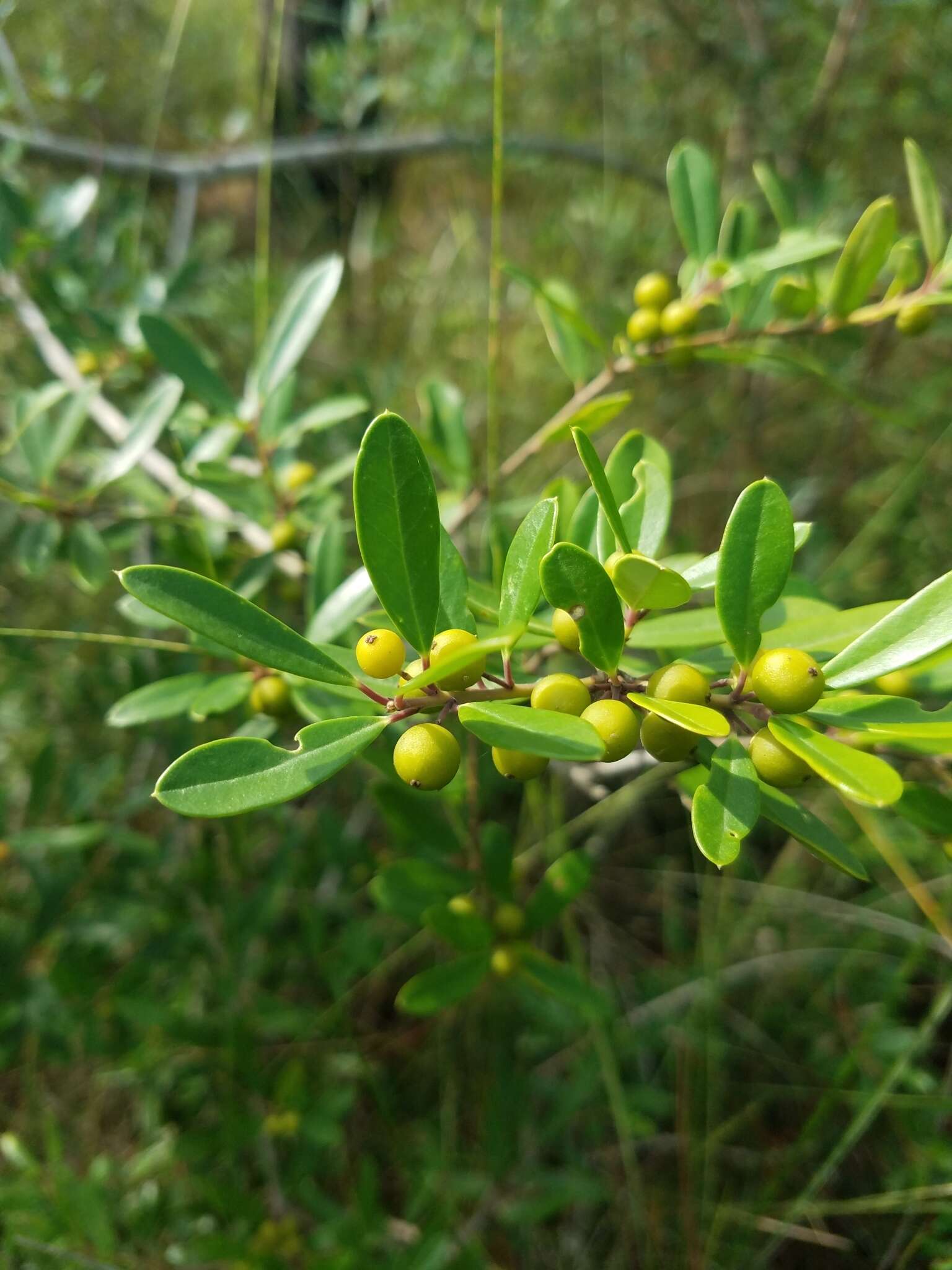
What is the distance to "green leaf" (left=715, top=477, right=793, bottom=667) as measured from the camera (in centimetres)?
56

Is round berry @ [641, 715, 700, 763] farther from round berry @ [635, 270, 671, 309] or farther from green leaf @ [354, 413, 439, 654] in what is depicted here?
round berry @ [635, 270, 671, 309]

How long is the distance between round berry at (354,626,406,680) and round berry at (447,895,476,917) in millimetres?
506

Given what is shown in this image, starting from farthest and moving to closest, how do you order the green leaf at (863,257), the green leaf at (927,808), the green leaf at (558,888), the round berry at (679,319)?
the green leaf at (558,888)
the round berry at (679,319)
the green leaf at (863,257)
the green leaf at (927,808)

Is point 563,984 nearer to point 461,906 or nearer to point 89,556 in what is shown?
point 461,906

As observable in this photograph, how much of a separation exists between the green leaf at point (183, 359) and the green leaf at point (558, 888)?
0.76 metres

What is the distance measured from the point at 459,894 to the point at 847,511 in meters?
1.80

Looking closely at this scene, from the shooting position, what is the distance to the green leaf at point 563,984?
3.54ft

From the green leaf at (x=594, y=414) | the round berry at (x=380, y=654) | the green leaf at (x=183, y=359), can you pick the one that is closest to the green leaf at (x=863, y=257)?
the green leaf at (x=594, y=414)

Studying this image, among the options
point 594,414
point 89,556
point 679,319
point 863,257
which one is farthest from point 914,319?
point 89,556

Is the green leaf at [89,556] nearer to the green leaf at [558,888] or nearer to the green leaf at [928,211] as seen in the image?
the green leaf at [558,888]

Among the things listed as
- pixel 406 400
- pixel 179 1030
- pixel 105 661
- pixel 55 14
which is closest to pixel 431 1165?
pixel 179 1030

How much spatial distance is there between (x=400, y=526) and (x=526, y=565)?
0.30 feet

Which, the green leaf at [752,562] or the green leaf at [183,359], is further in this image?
the green leaf at [183,359]

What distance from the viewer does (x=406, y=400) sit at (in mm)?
2422
